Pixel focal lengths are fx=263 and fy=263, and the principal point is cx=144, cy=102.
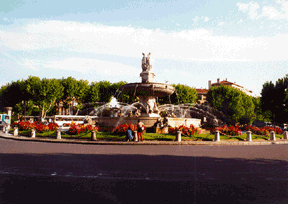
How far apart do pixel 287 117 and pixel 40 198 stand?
45.8 metres

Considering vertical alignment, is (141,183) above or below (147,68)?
below

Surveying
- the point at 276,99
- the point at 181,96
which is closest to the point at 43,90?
the point at 181,96

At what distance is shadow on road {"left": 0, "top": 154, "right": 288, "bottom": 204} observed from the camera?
15.2ft

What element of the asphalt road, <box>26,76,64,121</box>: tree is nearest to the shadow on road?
the asphalt road

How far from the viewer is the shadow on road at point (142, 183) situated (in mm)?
4633

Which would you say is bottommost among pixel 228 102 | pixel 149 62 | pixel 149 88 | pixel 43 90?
pixel 149 88

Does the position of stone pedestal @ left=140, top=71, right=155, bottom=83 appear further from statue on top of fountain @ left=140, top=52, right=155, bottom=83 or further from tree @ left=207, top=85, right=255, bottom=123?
tree @ left=207, top=85, right=255, bottom=123

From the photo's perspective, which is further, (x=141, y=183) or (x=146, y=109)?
(x=146, y=109)

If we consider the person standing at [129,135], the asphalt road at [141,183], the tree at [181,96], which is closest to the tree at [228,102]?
the tree at [181,96]

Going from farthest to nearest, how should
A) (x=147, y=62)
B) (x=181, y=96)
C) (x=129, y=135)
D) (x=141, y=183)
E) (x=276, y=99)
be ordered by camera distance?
1. (x=181, y=96)
2. (x=276, y=99)
3. (x=147, y=62)
4. (x=129, y=135)
5. (x=141, y=183)

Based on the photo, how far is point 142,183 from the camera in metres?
5.69

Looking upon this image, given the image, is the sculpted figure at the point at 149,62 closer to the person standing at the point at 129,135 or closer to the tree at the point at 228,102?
the person standing at the point at 129,135

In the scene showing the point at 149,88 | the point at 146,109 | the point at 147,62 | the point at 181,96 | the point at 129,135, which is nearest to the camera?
the point at 129,135

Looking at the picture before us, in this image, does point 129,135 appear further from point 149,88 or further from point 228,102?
point 228,102
